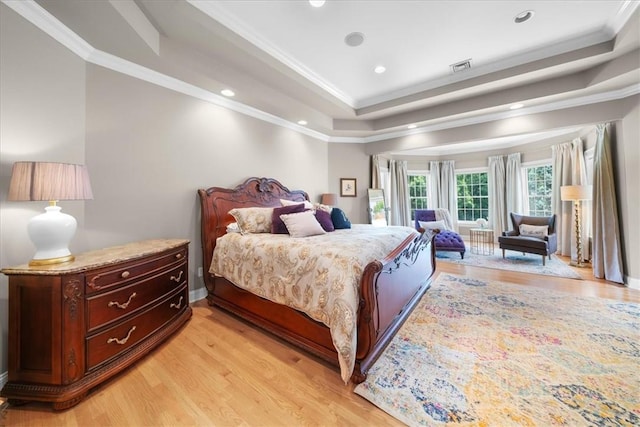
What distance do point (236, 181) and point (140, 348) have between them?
2276mm

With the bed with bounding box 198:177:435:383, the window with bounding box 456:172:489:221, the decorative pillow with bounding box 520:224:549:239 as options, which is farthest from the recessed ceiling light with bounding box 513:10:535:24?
the window with bounding box 456:172:489:221

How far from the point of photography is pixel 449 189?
7133 mm

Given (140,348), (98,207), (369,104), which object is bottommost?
(140,348)

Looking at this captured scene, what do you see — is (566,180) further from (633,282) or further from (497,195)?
(633,282)

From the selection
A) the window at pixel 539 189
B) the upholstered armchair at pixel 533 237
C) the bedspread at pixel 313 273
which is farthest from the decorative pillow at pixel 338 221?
the window at pixel 539 189

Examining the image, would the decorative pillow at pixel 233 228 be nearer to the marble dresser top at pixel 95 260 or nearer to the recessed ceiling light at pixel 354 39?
the marble dresser top at pixel 95 260

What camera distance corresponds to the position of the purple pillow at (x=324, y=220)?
3.13 m

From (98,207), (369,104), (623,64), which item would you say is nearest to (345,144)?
(369,104)

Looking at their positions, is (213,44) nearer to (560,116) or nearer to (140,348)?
(140,348)

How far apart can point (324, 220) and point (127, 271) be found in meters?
2.08

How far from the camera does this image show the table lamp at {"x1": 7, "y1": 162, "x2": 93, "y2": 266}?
1.49 metres

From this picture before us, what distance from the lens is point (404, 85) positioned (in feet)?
12.5

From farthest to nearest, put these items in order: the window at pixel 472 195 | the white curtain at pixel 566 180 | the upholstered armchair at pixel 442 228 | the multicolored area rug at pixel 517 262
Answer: the window at pixel 472 195
the upholstered armchair at pixel 442 228
the white curtain at pixel 566 180
the multicolored area rug at pixel 517 262

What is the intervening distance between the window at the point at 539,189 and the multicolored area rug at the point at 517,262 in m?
1.54
